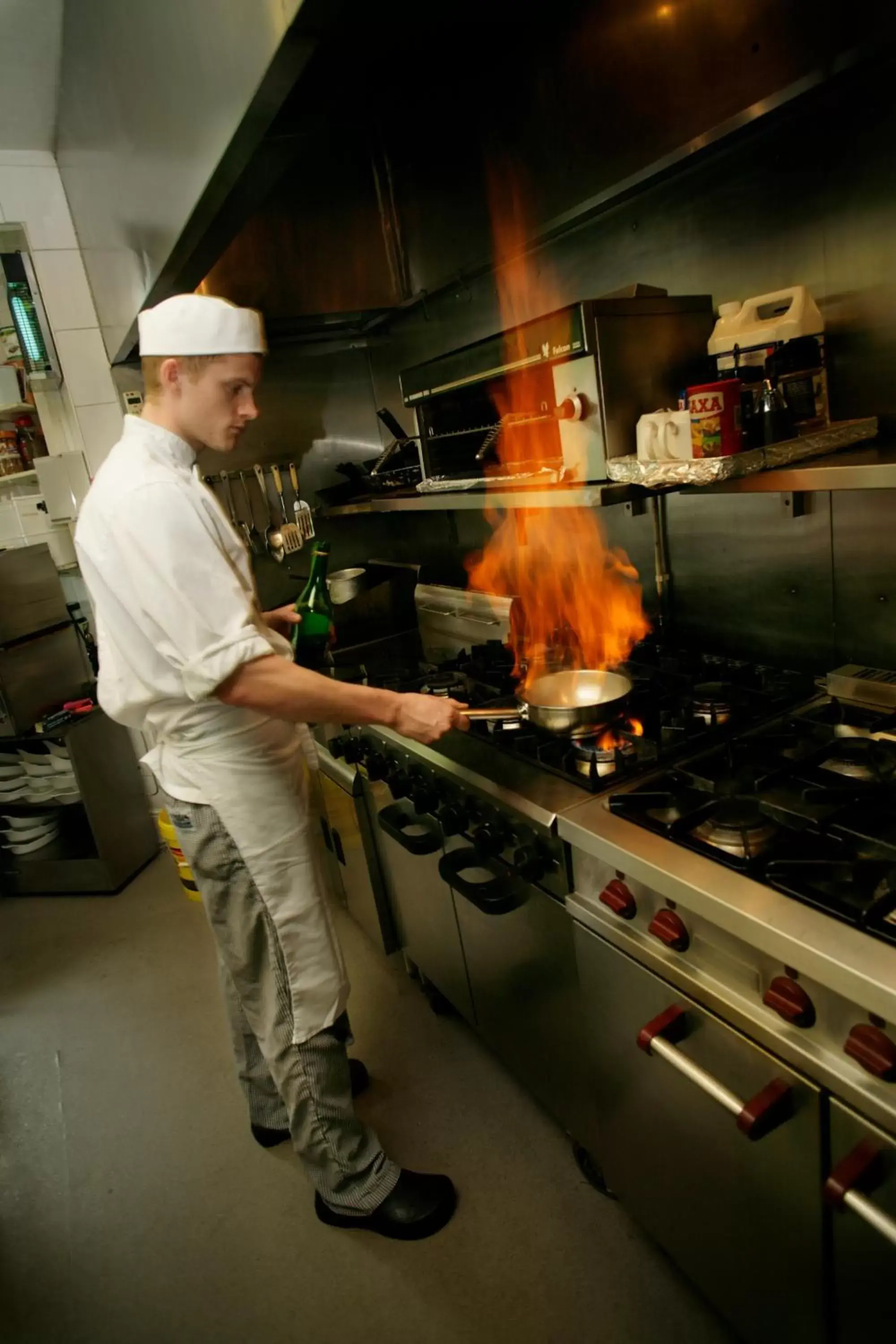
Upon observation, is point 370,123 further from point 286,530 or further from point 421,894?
point 421,894

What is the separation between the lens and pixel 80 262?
2.76 meters

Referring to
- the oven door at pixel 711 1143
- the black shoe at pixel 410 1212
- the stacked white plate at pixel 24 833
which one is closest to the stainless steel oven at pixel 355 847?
the black shoe at pixel 410 1212

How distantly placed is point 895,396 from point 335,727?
1412mm

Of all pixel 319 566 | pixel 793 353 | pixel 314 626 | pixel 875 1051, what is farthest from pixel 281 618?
pixel 875 1051

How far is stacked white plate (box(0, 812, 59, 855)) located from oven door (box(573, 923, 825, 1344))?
2.50m

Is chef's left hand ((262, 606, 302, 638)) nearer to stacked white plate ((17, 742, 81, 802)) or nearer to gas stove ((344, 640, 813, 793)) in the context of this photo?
gas stove ((344, 640, 813, 793))

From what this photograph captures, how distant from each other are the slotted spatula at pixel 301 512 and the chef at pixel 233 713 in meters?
1.36

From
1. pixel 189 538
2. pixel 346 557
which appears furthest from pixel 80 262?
pixel 189 538

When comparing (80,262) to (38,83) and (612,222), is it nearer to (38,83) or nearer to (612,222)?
(38,83)

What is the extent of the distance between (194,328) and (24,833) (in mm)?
2422

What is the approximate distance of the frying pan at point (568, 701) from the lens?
53.3 inches

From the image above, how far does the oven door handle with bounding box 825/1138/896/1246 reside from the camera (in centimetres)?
77

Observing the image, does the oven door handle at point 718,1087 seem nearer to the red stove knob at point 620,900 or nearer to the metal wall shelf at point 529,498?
the red stove knob at point 620,900

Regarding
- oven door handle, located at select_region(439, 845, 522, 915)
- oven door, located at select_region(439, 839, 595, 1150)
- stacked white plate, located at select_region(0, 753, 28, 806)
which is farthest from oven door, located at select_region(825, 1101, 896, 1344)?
stacked white plate, located at select_region(0, 753, 28, 806)
